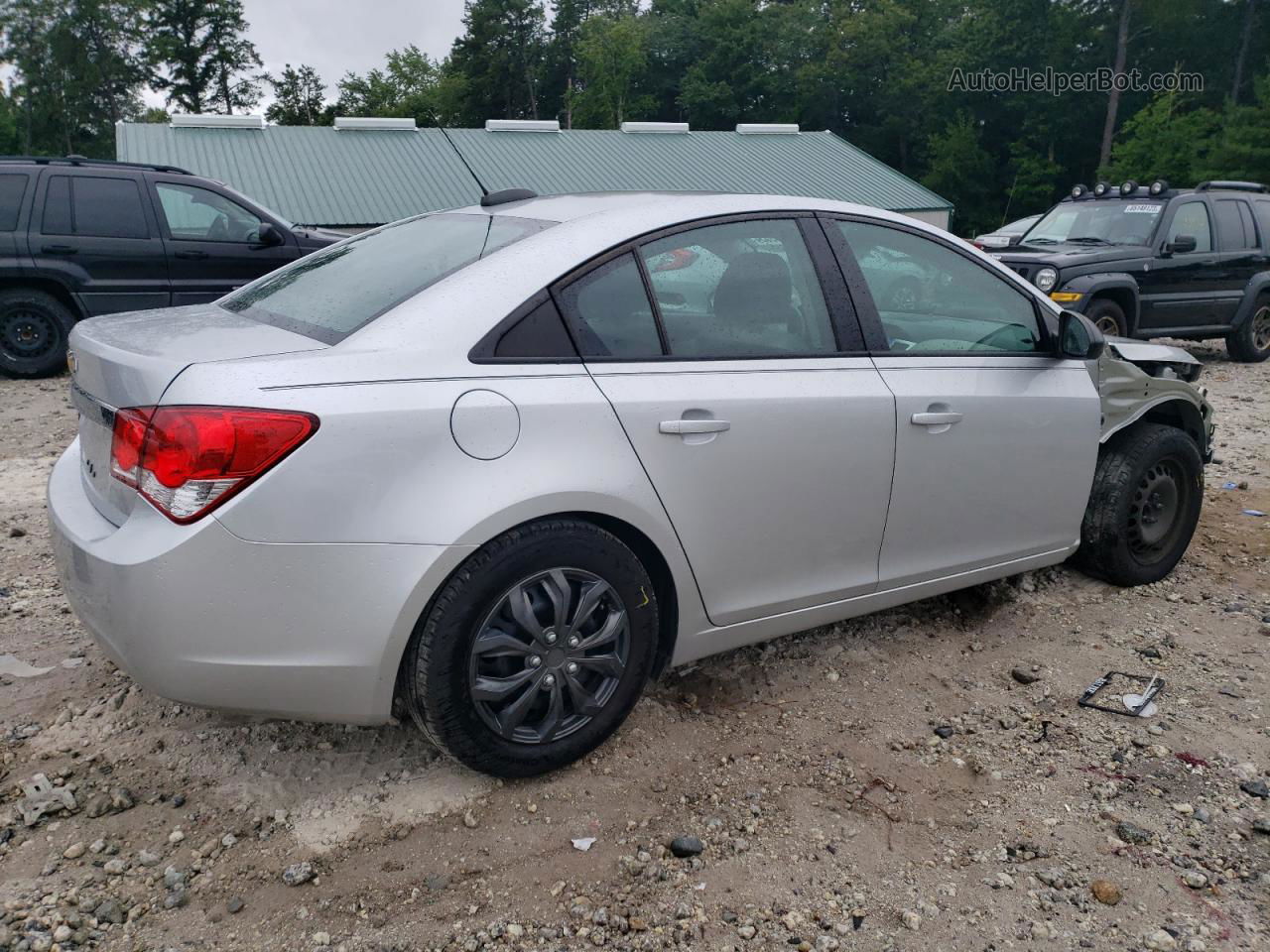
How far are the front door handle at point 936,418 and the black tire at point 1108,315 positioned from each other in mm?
7061

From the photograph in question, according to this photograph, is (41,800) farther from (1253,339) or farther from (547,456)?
(1253,339)

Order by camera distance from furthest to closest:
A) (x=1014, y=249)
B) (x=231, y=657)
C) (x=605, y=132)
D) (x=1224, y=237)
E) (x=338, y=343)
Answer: (x=605, y=132) < (x=1224, y=237) < (x=1014, y=249) < (x=338, y=343) < (x=231, y=657)

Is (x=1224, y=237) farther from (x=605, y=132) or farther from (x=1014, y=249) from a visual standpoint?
(x=605, y=132)

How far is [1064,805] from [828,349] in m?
1.50

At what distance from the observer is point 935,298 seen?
11.9 feet

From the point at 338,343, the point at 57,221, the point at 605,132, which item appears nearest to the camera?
the point at 338,343

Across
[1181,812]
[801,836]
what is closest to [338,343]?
[801,836]

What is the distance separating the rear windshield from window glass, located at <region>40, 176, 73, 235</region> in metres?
7.14

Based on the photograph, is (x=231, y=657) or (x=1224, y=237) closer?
(x=231, y=657)

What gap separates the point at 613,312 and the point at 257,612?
1.24m

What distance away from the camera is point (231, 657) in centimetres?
238

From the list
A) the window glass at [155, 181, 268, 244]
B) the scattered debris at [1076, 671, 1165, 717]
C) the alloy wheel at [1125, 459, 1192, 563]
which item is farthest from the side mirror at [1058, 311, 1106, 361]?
the window glass at [155, 181, 268, 244]

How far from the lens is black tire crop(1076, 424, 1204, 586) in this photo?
166 inches

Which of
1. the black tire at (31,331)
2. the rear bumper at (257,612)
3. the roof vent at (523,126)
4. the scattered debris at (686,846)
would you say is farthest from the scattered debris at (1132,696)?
the roof vent at (523,126)
